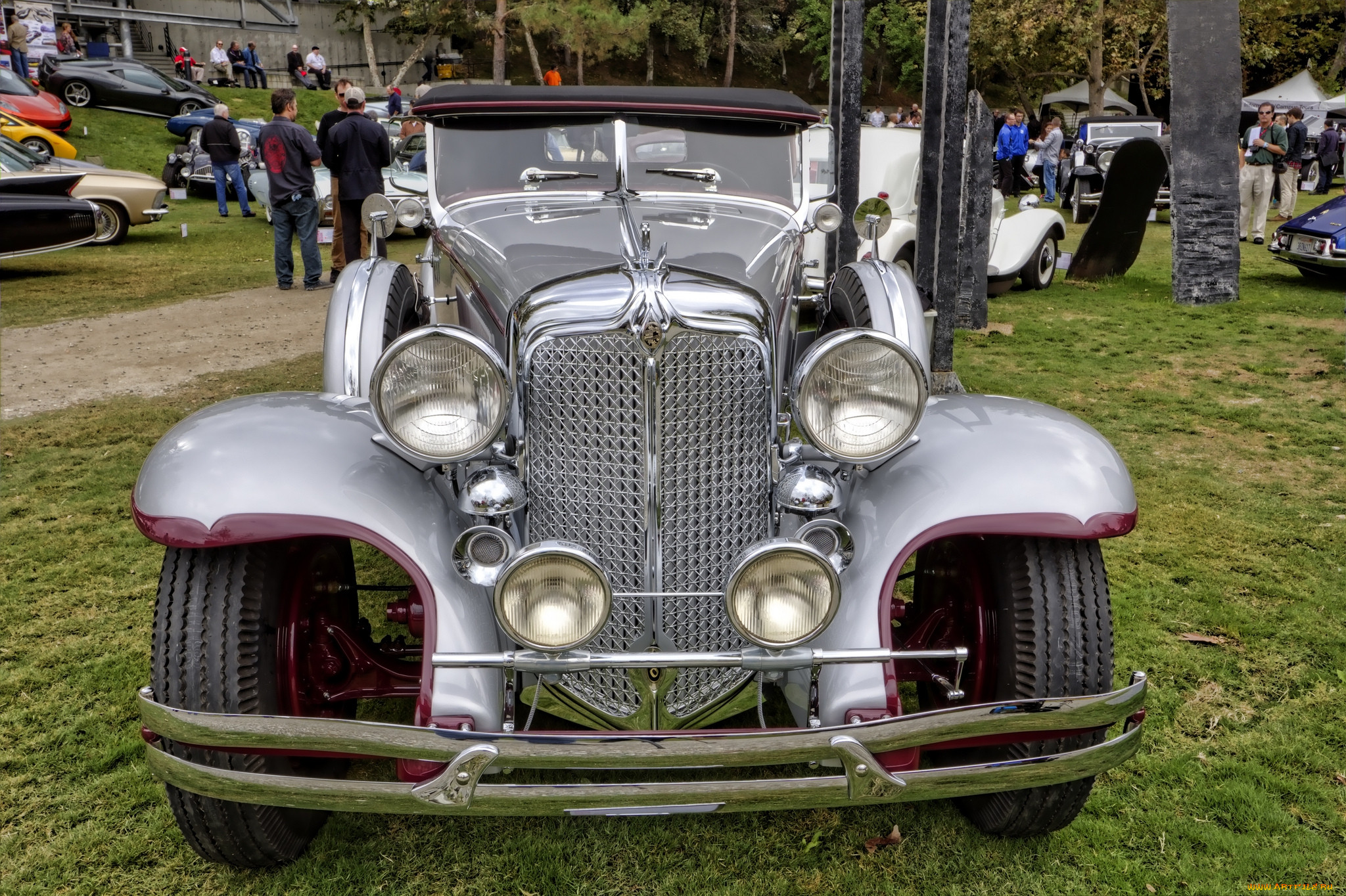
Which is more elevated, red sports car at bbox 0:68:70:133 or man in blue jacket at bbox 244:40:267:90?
man in blue jacket at bbox 244:40:267:90

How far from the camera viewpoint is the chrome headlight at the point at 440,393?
2.16 metres

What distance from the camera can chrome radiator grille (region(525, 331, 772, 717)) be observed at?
2.24 meters

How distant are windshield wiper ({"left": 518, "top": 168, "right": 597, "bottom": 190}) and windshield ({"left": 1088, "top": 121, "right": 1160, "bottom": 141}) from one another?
19786 mm

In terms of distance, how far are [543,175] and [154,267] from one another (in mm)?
9984

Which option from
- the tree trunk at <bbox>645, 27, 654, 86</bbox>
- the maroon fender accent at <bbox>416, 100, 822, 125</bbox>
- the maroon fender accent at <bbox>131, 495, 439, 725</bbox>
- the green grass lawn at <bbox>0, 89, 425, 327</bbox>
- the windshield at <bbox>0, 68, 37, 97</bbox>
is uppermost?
the tree trunk at <bbox>645, 27, 654, 86</bbox>

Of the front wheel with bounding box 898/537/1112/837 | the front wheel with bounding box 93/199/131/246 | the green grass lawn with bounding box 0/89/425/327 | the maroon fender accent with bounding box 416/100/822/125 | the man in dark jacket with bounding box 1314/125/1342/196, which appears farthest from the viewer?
the man in dark jacket with bounding box 1314/125/1342/196

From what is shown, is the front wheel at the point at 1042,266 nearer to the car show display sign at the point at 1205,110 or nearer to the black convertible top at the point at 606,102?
the car show display sign at the point at 1205,110

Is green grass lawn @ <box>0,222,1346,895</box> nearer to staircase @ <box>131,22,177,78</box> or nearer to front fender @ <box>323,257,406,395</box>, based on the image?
front fender @ <box>323,257,406,395</box>

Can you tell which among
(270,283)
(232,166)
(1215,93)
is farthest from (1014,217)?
(232,166)

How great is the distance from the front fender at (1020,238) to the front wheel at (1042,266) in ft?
0.26

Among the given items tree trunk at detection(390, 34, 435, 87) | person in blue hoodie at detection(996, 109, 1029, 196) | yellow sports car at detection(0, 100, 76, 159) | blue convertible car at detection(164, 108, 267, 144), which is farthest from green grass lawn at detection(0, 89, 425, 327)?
tree trunk at detection(390, 34, 435, 87)

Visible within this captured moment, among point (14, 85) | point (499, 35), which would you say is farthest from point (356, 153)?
point (499, 35)

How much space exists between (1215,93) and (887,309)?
7.93 meters

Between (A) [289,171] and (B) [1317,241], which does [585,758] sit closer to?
(A) [289,171]
